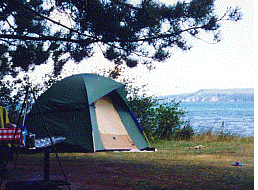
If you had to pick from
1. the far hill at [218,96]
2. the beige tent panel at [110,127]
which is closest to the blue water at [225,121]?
the beige tent panel at [110,127]

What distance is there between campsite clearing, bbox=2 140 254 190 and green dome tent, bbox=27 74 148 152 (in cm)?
66

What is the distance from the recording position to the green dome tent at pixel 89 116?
8055mm

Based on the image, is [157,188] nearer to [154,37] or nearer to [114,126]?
[154,37]

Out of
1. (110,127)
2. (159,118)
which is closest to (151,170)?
(110,127)

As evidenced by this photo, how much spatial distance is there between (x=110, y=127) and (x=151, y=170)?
330 centimetres

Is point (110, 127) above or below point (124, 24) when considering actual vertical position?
below

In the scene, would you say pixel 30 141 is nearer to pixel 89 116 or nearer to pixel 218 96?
pixel 89 116

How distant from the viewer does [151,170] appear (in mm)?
5363

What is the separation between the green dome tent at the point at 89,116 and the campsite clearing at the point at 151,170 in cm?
66

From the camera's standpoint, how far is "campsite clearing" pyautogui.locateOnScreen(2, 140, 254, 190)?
435 cm

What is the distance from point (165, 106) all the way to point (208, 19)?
211 inches

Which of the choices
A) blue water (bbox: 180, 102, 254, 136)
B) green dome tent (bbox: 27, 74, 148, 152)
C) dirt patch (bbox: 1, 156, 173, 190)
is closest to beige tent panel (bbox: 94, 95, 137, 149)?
green dome tent (bbox: 27, 74, 148, 152)

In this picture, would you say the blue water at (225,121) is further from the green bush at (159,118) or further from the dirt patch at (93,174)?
the dirt patch at (93,174)

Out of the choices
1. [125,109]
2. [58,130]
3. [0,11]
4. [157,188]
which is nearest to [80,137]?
[58,130]
